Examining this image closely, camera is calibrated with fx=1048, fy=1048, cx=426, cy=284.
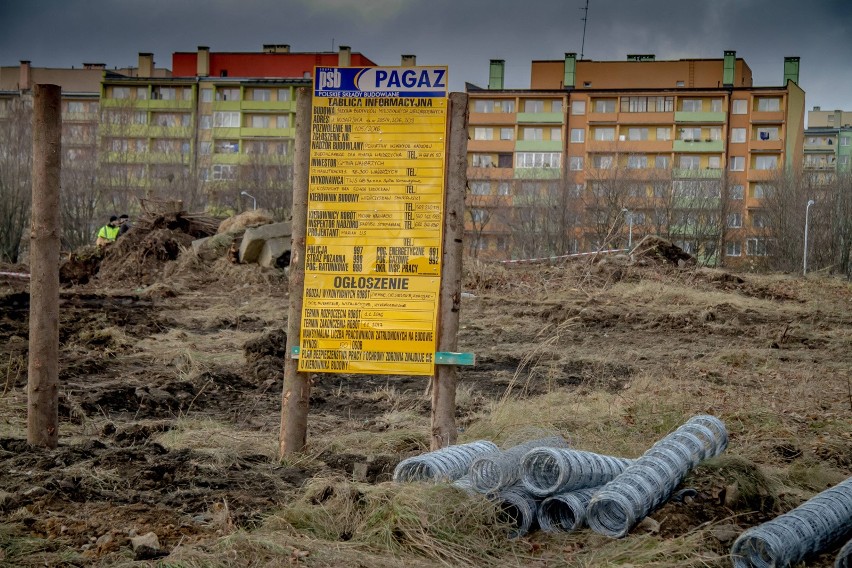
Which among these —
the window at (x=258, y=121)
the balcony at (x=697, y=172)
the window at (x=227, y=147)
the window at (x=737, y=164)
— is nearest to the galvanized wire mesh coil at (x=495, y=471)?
→ the balcony at (x=697, y=172)

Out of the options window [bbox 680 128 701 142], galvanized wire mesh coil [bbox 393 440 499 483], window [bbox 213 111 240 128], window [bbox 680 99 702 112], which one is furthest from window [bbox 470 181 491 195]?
galvanized wire mesh coil [bbox 393 440 499 483]

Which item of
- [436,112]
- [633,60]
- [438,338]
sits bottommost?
[438,338]

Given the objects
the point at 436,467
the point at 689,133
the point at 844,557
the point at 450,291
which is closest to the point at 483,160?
the point at 689,133

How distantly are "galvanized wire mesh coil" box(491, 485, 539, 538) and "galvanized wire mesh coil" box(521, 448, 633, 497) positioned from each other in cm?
6

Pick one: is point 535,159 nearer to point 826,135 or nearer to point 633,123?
point 633,123

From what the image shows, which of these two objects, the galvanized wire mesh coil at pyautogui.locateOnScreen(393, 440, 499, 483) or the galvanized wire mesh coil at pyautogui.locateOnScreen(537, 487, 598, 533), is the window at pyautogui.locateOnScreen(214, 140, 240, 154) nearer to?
the galvanized wire mesh coil at pyautogui.locateOnScreen(393, 440, 499, 483)

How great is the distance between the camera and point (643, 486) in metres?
5.79

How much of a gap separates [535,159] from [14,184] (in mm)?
49330

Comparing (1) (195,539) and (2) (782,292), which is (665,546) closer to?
(1) (195,539)

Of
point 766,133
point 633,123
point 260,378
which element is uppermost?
point 633,123

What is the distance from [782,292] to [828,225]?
97.1ft

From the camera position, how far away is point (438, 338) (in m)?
7.53

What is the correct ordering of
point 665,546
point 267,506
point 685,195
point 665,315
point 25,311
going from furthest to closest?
point 685,195, point 665,315, point 25,311, point 267,506, point 665,546

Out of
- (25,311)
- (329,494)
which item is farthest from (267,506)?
(25,311)
